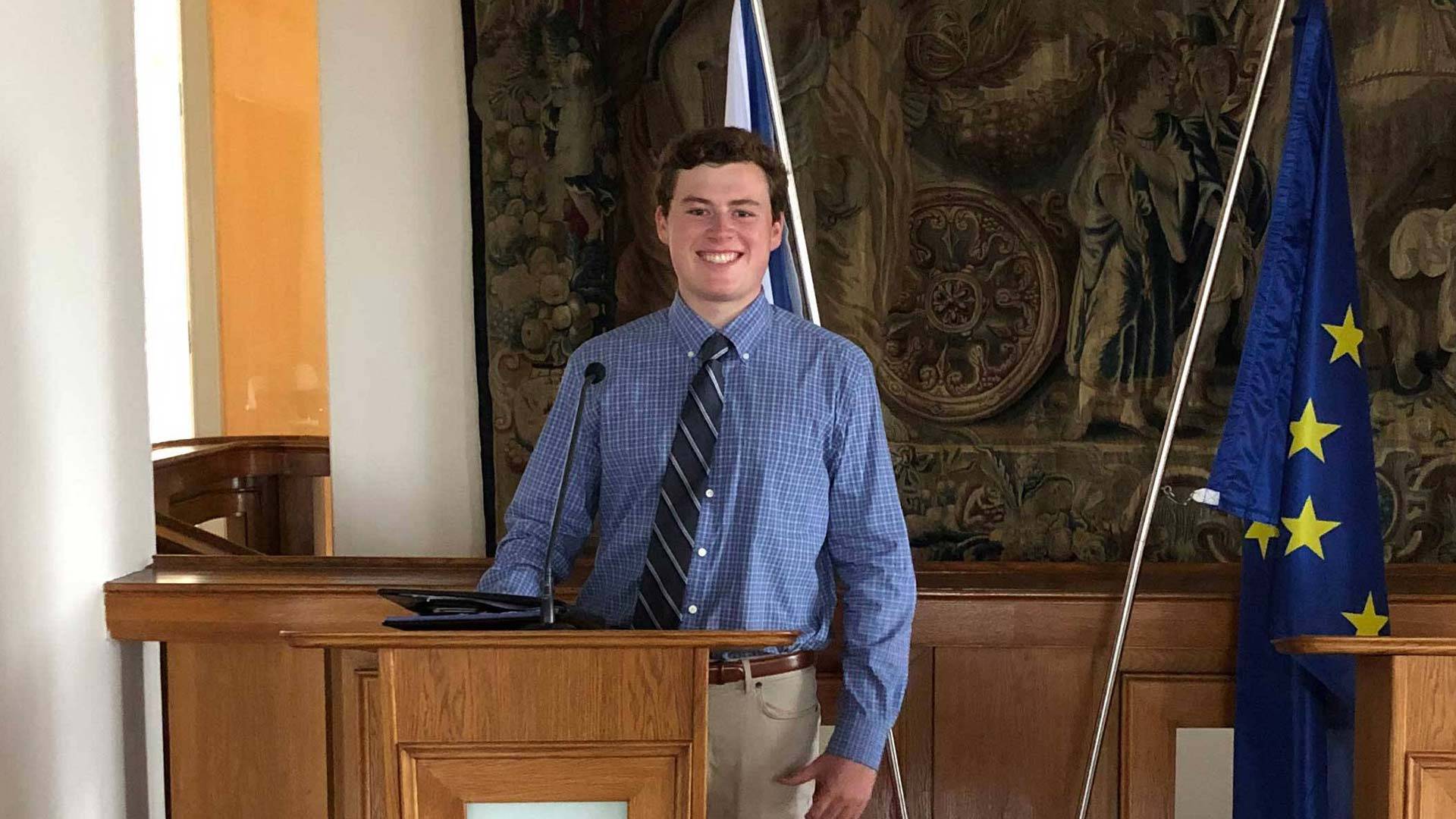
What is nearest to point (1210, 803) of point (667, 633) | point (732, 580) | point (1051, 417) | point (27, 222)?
point (1051, 417)

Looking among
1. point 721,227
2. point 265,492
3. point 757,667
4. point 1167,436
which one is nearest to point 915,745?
point 1167,436

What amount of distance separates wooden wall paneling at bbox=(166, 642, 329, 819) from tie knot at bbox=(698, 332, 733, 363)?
136 centimetres

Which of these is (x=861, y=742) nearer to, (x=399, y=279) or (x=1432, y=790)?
(x=1432, y=790)

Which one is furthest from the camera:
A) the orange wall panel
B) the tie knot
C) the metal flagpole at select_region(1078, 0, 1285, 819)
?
the orange wall panel

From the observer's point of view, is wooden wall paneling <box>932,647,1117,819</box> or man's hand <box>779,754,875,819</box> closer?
man's hand <box>779,754,875,819</box>

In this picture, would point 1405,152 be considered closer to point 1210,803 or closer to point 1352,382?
point 1352,382

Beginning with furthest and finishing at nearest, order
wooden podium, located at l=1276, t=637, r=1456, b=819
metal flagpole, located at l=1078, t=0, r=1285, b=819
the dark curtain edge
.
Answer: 1. the dark curtain edge
2. metal flagpole, located at l=1078, t=0, r=1285, b=819
3. wooden podium, located at l=1276, t=637, r=1456, b=819

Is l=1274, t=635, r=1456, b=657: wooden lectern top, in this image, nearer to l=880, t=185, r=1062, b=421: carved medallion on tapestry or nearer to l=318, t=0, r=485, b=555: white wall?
l=880, t=185, r=1062, b=421: carved medallion on tapestry

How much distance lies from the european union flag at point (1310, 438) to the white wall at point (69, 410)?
2397 mm

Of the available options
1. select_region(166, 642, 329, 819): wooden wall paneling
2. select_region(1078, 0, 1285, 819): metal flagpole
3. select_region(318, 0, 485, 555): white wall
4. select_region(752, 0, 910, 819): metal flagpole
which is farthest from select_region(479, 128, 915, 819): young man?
select_region(318, 0, 485, 555): white wall

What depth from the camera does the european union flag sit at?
9.20 ft

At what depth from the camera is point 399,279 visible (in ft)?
11.4

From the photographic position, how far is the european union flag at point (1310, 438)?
9.20 ft

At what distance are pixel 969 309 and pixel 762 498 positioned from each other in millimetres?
1290
